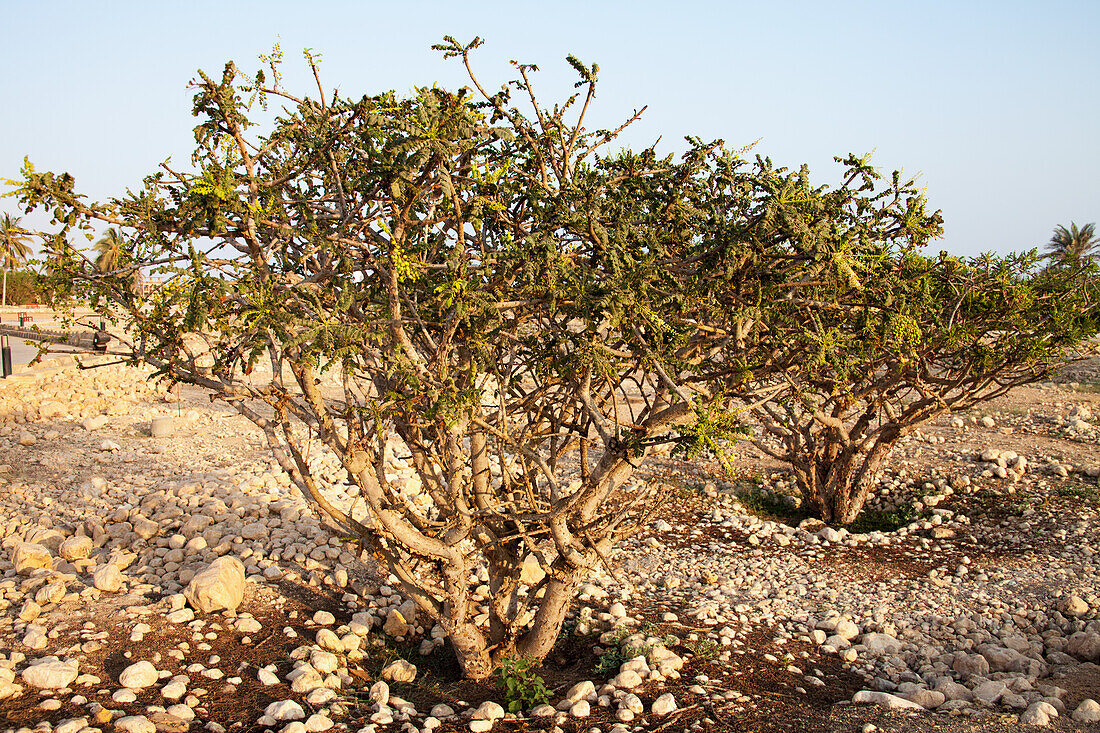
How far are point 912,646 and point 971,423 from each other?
812 centimetres

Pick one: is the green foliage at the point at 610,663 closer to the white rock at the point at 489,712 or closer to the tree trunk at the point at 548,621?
the tree trunk at the point at 548,621

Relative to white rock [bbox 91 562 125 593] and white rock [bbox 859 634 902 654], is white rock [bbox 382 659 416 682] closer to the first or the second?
white rock [bbox 91 562 125 593]

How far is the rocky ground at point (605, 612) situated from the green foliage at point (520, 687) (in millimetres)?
82

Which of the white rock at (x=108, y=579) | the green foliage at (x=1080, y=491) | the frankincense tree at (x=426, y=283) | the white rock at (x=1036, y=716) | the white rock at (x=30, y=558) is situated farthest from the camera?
the green foliage at (x=1080, y=491)

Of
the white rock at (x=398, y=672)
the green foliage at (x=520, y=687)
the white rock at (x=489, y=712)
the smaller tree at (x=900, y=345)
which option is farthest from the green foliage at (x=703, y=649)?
the white rock at (x=398, y=672)

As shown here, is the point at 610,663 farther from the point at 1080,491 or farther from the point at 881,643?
the point at 1080,491

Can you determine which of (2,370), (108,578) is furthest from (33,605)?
(2,370)

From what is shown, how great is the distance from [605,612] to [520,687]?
1.54 metres

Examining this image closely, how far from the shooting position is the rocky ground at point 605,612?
392 centimetres

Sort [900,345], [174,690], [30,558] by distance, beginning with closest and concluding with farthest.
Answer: [174,690] < [30,558] < [900,345]

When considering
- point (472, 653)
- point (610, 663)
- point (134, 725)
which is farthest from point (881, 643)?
point (134, 725)

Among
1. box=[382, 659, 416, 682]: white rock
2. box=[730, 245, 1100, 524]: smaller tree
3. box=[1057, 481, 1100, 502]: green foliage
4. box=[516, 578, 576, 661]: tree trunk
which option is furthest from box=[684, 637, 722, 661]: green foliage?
box=[1057, 481, 1100, 502]: green foliage

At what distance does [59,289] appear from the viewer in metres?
3.12

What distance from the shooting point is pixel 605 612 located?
562 centimetres
